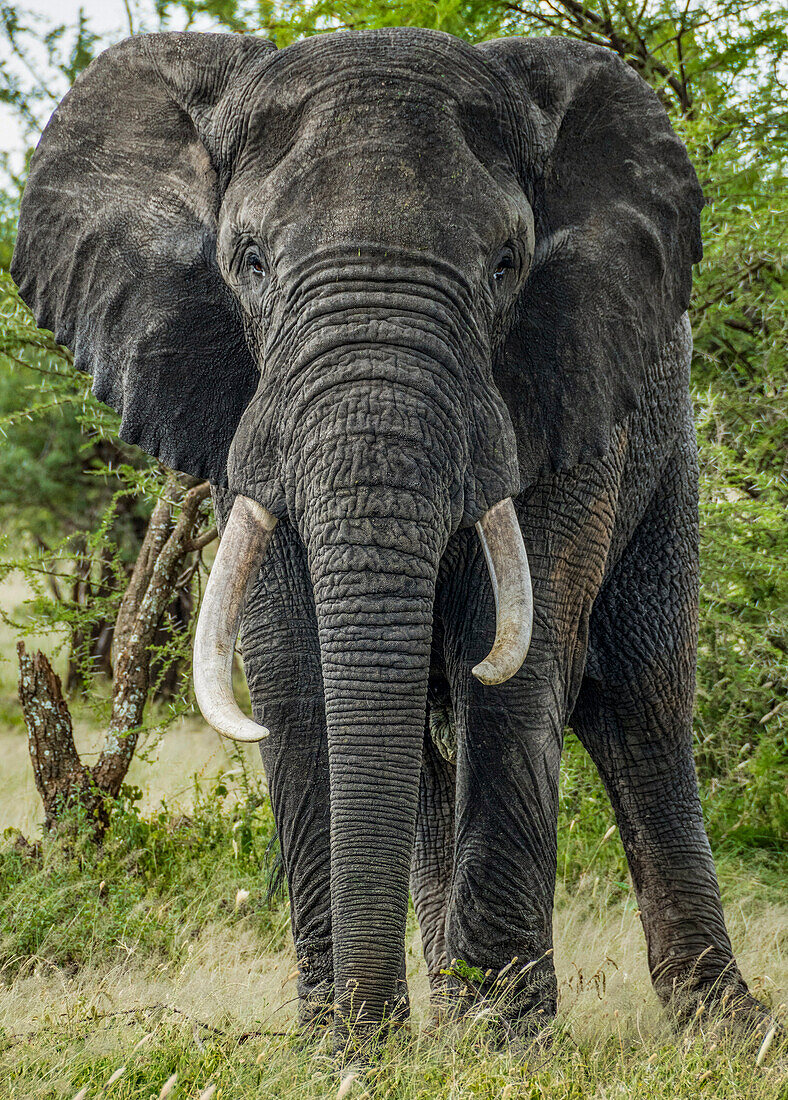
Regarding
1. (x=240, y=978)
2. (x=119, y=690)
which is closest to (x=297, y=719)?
(x=240, y=978)

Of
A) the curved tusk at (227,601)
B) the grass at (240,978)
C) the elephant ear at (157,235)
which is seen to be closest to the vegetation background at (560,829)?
the grass at (240,978)

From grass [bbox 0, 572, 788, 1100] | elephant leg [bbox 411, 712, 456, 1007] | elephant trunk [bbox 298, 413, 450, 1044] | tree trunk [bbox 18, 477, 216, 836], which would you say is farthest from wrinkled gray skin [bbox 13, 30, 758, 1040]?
tree trunk [bbox 18, 477, 216, 836]

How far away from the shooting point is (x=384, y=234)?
3240mm

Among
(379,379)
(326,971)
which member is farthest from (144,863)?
(379,379)

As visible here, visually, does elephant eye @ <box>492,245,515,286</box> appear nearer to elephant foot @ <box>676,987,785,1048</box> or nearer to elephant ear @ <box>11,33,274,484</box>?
elephant ear @ <box>11,33,274,484</box>

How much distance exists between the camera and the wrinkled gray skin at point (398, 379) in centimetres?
321

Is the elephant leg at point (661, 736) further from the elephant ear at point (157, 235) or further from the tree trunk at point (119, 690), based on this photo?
the tree trunk at point (119, 690)

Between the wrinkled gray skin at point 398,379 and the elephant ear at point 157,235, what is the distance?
1 centimetres

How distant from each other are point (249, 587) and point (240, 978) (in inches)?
92.4

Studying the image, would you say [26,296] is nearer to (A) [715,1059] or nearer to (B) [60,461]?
(A) [715,1059]

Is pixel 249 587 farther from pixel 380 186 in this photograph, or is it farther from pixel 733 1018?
pixel 733 1018

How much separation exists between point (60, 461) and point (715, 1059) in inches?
410

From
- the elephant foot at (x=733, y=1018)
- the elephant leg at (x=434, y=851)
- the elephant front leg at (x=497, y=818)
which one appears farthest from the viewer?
the elephant leg at (x=434, y=851)

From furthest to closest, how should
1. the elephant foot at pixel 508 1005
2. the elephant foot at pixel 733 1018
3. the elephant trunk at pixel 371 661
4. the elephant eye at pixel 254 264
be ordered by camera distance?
1. the elephant foot at pixel 733 1018
2. the elephant foot at pixel 508 1005
3. the elephant eye at pixel 254 264
4. the elephant trunk at pixel 371 661
